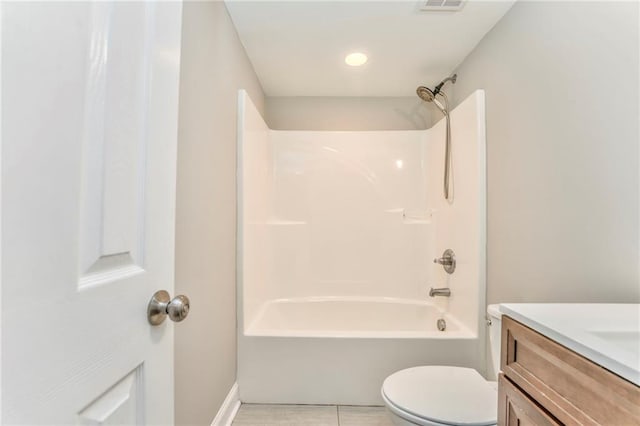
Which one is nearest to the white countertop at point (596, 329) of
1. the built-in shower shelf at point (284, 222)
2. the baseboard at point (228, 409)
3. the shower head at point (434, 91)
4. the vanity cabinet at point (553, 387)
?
the vanity cabinet at point (553, 387)

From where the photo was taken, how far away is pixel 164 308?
65 cm

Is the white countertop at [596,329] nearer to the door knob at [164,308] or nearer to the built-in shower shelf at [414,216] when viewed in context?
the door knob at [164,308]

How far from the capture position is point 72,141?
434 mm

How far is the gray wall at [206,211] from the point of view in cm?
119

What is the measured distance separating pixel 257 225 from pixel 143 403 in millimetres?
1699

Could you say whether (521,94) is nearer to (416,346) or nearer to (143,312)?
(416,346)

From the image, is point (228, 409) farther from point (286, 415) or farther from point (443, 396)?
point (443, 396)

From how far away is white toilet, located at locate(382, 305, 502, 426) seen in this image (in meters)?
1.15

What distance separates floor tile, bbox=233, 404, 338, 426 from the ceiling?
220cm

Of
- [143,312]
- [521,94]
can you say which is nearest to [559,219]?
[521,94]

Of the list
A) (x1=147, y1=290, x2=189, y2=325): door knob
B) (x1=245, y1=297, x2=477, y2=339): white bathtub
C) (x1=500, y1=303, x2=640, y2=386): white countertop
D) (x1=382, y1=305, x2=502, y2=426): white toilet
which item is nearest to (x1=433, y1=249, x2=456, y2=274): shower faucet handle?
(x1=245, y1=297, x2=477, y2=339): white bathtub

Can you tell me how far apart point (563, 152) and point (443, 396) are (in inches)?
43.2

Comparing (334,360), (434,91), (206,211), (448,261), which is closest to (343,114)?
(434,91)

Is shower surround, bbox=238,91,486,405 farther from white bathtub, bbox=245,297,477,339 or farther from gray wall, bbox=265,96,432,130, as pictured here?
gray wall, bbox=265,96,432,130
